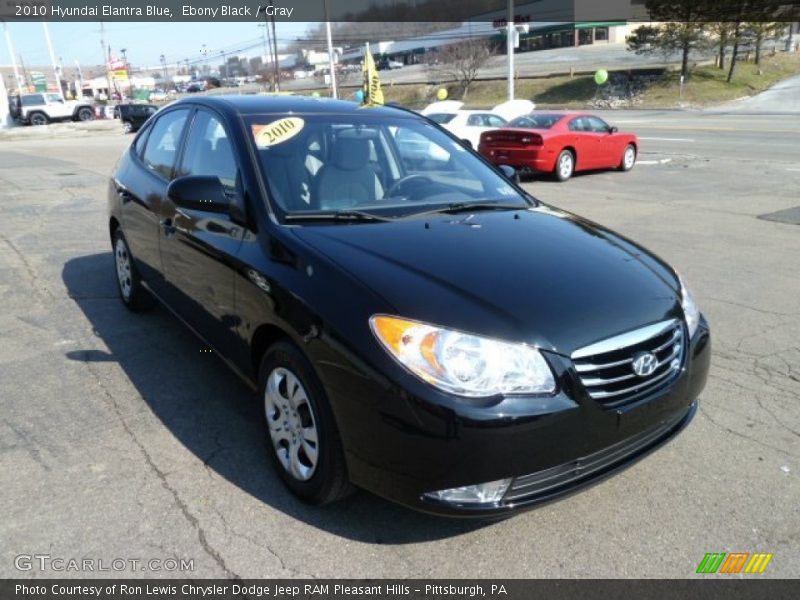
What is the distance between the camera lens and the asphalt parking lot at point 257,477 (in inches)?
104

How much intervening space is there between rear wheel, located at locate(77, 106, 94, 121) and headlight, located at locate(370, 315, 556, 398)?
51.7 meters

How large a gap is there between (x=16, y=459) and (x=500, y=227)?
2.69 metres

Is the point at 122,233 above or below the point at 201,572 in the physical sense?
above

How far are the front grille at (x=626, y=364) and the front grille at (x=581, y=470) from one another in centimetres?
21

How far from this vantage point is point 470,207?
368 centimetres

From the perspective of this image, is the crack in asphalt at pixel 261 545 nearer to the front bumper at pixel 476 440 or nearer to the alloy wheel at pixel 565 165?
the front bumper at pixel 476 440

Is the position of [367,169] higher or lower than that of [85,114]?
higher

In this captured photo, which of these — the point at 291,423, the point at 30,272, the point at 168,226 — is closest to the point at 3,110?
the point at 30,272

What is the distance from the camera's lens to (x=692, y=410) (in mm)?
3078

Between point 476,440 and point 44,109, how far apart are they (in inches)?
1994

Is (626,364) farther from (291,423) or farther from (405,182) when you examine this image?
(405,182)

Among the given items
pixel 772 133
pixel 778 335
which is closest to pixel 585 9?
pixel 772 133

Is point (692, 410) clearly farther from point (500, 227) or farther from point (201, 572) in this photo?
point (201, 572)

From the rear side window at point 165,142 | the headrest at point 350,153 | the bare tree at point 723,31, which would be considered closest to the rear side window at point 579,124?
the rear side window at point 165,142
